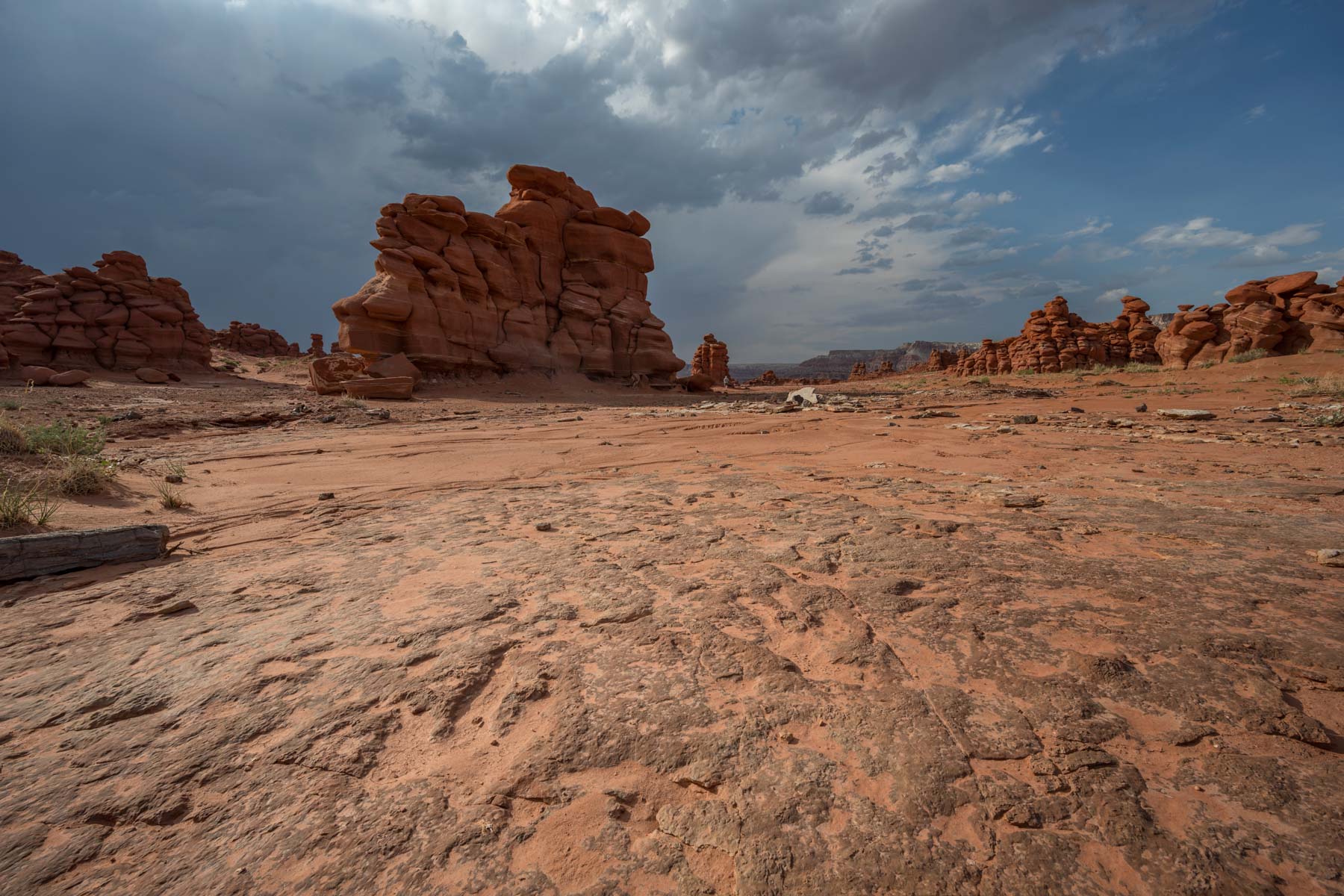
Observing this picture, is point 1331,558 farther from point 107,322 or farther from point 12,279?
point 12,279

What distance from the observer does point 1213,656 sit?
1.65m

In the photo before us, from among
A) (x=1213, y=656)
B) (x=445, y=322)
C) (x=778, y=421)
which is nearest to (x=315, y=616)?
(x=1213, y=656)

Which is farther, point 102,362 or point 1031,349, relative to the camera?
point 1031,349

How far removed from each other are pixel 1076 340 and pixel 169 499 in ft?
152

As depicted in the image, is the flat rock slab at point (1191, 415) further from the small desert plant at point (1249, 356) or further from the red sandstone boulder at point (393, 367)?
the red sandstone boulder at point (393, 367)

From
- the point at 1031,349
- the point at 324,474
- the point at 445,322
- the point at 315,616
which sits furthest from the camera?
the point at 1031,349

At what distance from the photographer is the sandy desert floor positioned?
107 centimetres

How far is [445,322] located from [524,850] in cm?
2070

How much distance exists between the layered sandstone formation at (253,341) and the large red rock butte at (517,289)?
27.3 meters

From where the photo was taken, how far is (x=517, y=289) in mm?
22375

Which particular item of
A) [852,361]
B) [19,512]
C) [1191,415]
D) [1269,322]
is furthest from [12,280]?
[852,361]

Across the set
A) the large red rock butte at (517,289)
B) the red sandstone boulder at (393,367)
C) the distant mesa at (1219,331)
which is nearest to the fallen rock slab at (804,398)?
the red sandstone boulder at (393,367)

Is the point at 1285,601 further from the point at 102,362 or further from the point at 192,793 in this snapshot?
the point at 102,362

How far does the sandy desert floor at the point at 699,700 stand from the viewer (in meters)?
1.07
